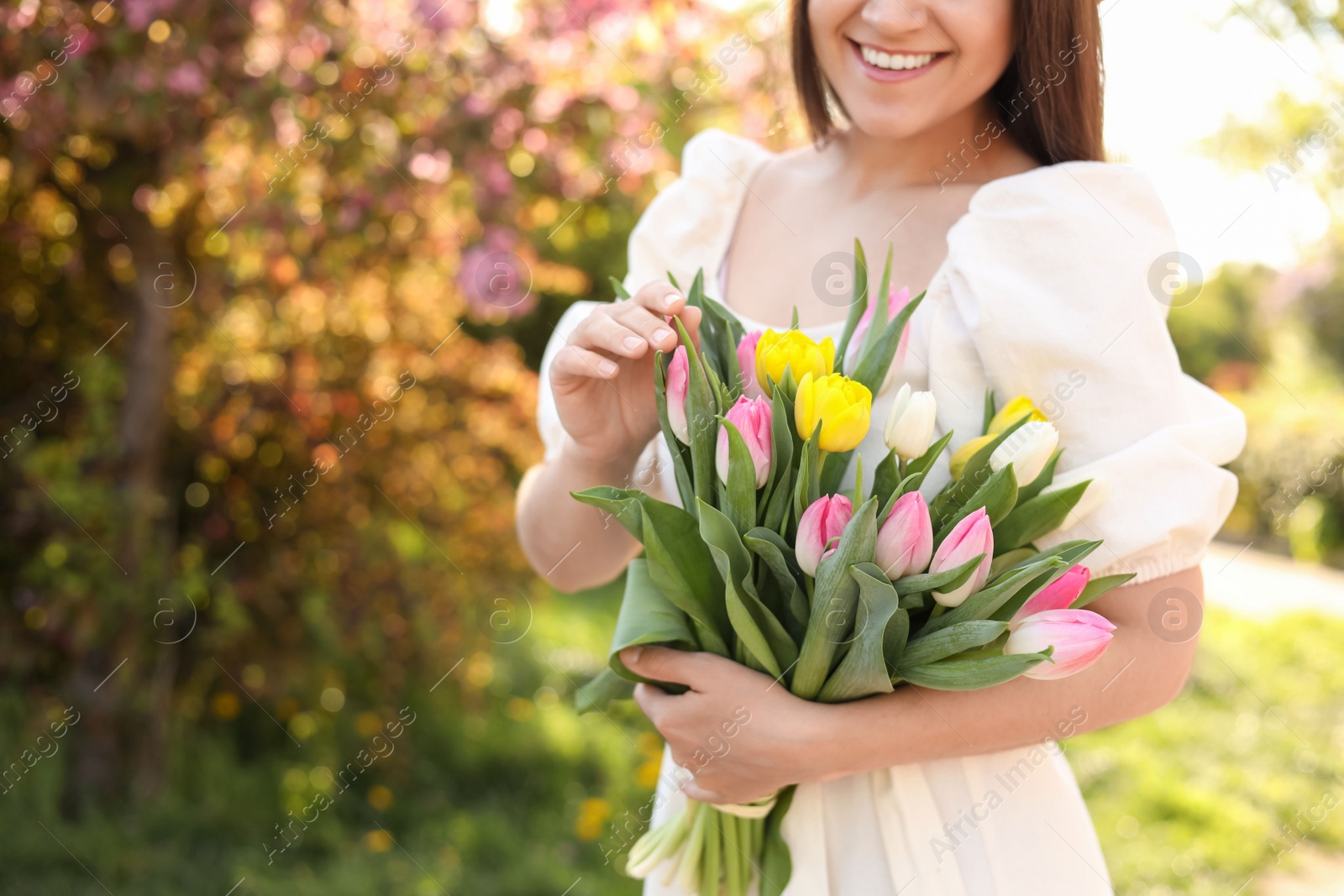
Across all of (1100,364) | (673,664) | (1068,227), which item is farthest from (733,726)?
(1068,227)

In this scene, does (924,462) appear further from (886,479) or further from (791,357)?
(791,357)

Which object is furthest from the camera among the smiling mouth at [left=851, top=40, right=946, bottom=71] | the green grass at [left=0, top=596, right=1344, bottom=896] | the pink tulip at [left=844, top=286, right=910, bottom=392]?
the green grass at [left=0, top=596, right=1344, bottom=896]

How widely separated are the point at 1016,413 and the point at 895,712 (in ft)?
1.15

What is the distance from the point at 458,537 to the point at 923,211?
7.34 ft

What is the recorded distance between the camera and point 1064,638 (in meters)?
0.97

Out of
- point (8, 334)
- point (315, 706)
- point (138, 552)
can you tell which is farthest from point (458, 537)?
point (8, 334)

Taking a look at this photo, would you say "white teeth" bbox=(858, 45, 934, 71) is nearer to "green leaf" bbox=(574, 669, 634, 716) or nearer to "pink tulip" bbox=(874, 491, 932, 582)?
"pink tulip" bbox=(874, 491, 932, 582)

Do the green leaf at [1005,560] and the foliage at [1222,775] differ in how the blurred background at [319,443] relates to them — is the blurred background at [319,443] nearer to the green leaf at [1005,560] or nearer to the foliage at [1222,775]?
the foliage at [1222,775]

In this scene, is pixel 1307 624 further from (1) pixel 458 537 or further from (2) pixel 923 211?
(2) pixel 923 211

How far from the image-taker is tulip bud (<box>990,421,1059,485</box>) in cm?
105

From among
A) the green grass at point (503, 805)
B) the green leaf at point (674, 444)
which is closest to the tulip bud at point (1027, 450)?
the green leaf at point (674, 444)

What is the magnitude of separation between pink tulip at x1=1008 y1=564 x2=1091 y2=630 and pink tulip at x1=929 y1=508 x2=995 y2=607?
0.07 meters

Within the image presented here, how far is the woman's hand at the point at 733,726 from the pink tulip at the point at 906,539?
21cm

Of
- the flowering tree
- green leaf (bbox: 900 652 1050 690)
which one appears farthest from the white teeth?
the flowering tree
